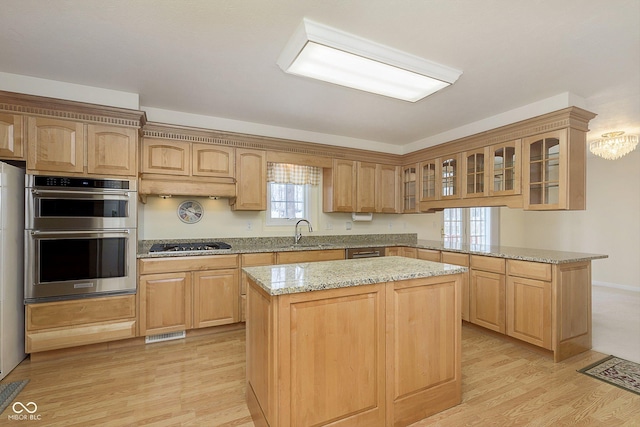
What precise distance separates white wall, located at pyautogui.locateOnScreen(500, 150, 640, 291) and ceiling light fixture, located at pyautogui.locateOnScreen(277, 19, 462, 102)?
16.6 ft

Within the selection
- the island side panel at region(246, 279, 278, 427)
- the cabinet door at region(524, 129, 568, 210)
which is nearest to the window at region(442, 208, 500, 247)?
the cabinet door at region(524, 129, 568, 210)

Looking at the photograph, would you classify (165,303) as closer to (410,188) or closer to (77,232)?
(77,232)

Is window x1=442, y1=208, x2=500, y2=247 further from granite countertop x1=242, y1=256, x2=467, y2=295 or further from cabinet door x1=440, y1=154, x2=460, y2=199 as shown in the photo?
granite countertop x1=242, y1=256, x2=467, y2=295

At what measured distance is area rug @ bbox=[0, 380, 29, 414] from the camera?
6.73 ft

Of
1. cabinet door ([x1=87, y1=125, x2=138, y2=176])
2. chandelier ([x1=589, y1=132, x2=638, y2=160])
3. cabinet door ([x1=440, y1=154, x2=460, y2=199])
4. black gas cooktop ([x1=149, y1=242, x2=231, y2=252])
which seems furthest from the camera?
cabinet door ([x1=440, y1=154, x2=460, y2=199])

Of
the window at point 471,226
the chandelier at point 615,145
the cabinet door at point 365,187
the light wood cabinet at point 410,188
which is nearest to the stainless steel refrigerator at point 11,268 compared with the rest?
the cabinet door at point 365,187

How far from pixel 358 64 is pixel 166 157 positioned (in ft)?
7.78

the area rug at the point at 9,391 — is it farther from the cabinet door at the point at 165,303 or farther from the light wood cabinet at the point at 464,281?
the light wood cabinet at the point at 464,281

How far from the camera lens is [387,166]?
189 inches

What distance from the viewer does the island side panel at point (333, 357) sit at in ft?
5.10

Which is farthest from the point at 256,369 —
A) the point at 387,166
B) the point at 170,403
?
the point at 387,166

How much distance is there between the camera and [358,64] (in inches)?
83.9

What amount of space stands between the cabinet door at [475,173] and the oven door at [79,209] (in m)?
3.82

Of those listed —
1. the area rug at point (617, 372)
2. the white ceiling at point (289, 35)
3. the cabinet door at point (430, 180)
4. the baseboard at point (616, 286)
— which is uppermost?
the white ceiling at point (289, 35)
